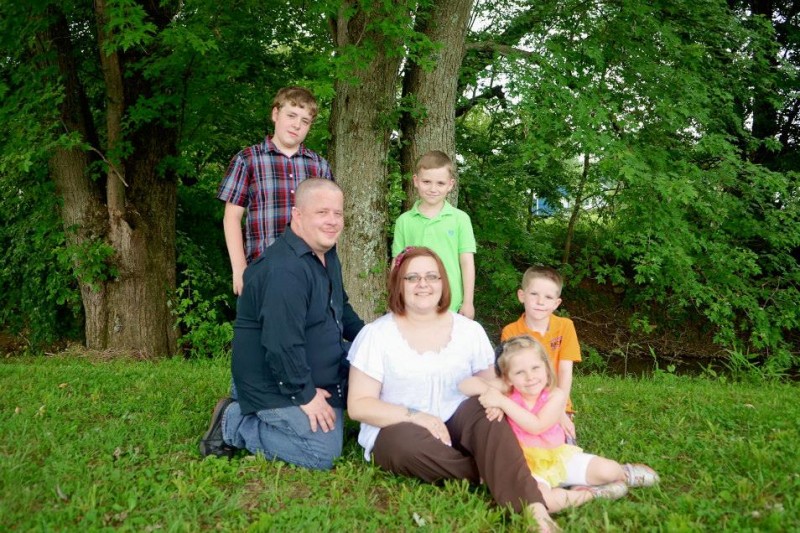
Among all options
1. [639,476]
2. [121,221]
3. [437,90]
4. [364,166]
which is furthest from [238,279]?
[121,221]

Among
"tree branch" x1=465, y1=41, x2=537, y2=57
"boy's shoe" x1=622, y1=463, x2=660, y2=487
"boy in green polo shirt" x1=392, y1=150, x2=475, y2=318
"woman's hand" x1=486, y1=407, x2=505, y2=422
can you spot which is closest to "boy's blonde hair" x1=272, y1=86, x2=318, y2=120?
"boy in green polo shirt" x1=392, y1=150, x2=475, y2=318

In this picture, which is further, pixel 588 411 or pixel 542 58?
pixel 542 58

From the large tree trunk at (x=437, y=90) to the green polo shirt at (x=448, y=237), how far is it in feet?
7.93

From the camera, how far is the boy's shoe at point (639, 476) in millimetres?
3193

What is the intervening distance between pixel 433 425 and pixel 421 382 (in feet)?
0.79

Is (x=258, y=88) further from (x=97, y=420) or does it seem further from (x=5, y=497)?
(x=5, y=497)

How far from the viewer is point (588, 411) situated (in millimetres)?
4664

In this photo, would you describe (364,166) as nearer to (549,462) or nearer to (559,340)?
(559,340)

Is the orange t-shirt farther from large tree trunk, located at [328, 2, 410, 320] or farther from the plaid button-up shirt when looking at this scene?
large tree trunk, located at [328, 2, 410, 320]

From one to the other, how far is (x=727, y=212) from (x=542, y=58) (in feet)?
10.8

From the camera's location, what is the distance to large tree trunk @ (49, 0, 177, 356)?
742cm

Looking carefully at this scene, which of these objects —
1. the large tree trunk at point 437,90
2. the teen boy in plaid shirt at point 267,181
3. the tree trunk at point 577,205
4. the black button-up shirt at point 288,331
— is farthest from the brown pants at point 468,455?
the tree trunk at point 577,205

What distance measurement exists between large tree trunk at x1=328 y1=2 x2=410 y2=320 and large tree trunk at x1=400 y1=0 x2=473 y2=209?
0.43m

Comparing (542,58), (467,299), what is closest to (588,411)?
(467,299)
